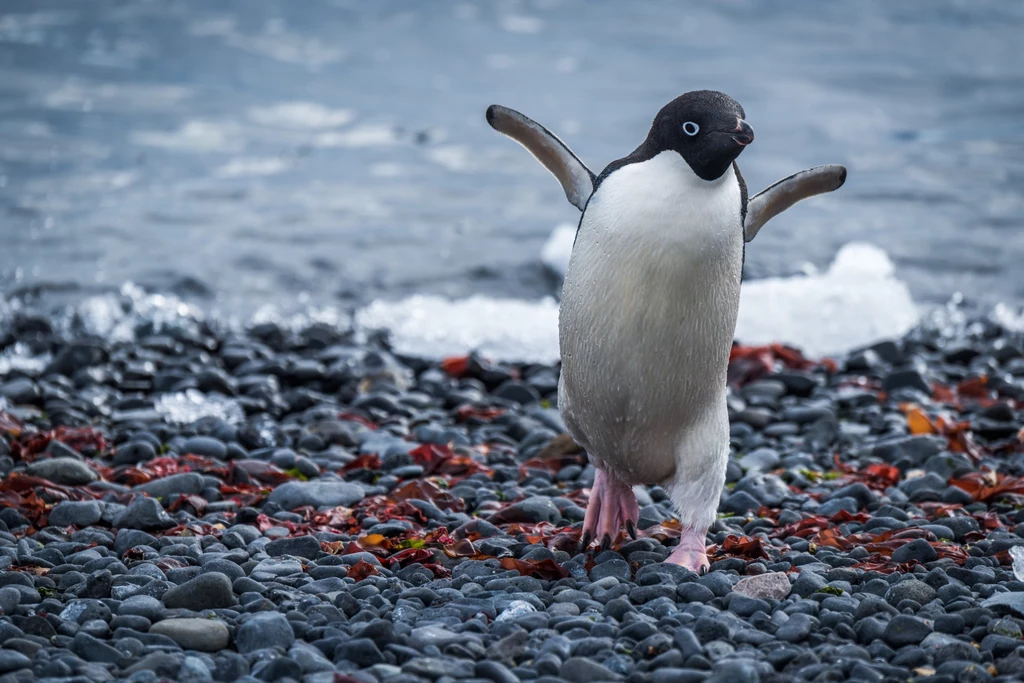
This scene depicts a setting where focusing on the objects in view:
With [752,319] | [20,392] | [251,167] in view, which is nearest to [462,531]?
[20,392]

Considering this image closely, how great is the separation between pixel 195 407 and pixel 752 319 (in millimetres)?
Result: 4366

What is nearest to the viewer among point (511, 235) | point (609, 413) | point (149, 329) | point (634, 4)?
point (609, 413)

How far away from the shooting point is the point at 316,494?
15.3 feet

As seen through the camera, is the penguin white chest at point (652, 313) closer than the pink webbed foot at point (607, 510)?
Yes

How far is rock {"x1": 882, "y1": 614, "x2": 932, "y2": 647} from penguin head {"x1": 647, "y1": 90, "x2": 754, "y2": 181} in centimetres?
137

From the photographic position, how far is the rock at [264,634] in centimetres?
311

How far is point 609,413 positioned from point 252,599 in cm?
126

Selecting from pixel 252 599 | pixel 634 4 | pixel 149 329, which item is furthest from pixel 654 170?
pixel 634 4

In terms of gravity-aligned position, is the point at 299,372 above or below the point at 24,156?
below

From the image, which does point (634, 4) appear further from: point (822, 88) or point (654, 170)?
point (654, 170)

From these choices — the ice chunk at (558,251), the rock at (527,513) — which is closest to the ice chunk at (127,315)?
the ice chunk at (558,251)

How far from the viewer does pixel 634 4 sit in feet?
92.0

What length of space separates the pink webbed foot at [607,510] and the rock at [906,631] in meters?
1.09

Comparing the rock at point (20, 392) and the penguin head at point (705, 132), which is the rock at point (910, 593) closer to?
the penguin head at point (705, 132)
